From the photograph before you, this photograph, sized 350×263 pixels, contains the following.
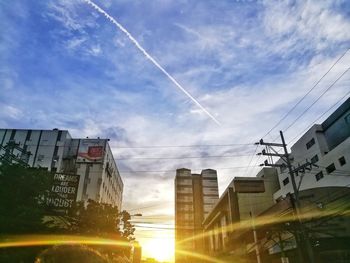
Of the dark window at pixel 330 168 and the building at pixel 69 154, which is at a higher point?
the building at pixel 69 154

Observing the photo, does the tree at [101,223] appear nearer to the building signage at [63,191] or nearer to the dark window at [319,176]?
the building signage at [63,191]

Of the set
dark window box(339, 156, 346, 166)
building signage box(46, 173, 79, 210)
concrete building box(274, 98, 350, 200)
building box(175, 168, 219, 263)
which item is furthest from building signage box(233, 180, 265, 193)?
building box(175, 168, 219, 263)

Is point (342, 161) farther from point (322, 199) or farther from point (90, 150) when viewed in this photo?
point (90, 150)

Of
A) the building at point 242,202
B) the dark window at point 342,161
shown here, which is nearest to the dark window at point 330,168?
the dark window at point 342,161

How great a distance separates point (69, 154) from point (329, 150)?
52468 mm

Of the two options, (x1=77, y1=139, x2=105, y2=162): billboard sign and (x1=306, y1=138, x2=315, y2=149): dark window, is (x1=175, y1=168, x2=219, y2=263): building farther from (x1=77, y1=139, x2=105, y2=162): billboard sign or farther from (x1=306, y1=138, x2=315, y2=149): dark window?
(x1=306, y1=138, x2=315, y2=149): dark window

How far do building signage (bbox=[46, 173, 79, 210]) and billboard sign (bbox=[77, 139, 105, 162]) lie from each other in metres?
32.9

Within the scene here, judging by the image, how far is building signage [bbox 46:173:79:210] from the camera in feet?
93.6

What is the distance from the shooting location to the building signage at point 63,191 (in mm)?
28517

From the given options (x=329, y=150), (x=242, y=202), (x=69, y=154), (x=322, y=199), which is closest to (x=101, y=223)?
(x=322, y=199)

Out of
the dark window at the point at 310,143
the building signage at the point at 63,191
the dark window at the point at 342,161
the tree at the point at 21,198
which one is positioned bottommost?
the tree at the point at 21,198

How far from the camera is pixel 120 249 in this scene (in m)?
32.5

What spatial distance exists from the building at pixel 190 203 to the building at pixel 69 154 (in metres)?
38.5

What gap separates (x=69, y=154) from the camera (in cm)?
6253
